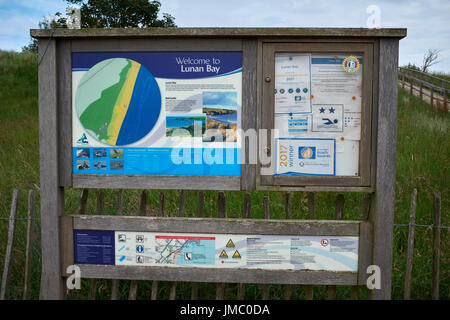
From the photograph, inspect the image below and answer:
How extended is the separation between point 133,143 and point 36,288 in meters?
2.00

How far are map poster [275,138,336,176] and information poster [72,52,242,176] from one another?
1.16ft

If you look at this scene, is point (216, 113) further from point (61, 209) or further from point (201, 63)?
point (61, 209)

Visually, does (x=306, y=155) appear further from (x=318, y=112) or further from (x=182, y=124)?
(x=182, y=124)

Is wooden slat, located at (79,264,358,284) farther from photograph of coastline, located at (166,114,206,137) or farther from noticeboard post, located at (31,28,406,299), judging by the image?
photograph of coastline, located at (166,114,206,137)

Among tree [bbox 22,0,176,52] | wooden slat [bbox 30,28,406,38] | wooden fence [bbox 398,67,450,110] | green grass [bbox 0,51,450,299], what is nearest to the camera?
wooden slat [bbox 30,28,406,38]

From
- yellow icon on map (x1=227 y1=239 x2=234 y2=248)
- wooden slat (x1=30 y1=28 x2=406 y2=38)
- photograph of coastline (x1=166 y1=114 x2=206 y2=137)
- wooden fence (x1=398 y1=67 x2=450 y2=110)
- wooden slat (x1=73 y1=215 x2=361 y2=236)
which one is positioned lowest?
yellow icon on map (x1=227 y1=239 x2=234 y2=248)

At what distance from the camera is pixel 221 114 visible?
9.61 ft

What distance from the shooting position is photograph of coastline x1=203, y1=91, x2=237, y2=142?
2.92 m

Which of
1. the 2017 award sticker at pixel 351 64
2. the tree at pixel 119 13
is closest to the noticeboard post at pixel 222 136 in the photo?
the 2017 award sticker at pixel 351 64

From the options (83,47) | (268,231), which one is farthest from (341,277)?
(83,47)

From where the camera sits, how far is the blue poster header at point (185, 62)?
291 cm

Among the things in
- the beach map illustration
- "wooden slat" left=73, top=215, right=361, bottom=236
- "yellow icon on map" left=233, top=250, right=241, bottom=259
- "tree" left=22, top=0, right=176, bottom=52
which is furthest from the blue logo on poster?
"tree" left=22, top=0, right=176, bottom=52
